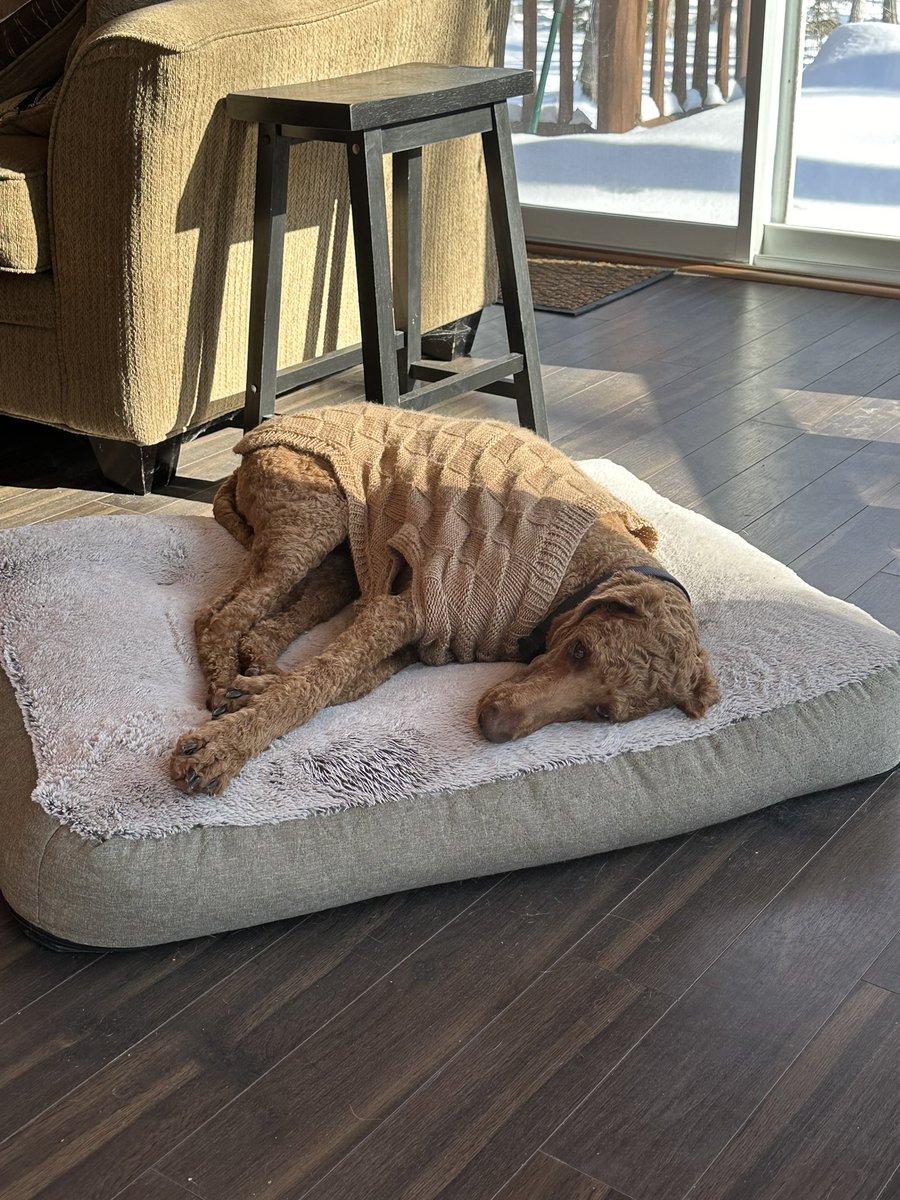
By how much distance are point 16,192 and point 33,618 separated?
40.3 inches

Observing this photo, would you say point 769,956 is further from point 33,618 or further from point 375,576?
point 33,618

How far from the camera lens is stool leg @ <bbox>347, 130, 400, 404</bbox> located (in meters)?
2.67

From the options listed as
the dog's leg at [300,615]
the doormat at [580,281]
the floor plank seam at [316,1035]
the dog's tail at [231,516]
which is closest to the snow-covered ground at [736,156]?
the doormat at [580,281]

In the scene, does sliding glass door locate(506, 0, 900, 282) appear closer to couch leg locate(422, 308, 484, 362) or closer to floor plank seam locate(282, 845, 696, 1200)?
couch leg locate(422, 308, 484, 362)

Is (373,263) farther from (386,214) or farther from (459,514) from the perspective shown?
(459,514)

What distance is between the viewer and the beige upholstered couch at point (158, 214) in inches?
103

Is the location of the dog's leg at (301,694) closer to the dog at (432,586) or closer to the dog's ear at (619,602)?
the dog at (432,586)

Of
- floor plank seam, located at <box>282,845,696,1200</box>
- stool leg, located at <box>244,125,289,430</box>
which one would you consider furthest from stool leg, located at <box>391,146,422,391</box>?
floor plank seam, located at <box>282,845,696,1200</box>

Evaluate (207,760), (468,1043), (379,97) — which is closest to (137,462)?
(379,97)

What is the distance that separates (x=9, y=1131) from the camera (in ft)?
4.51

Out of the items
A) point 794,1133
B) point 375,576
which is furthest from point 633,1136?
point 375,576

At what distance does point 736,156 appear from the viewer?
14.9ft

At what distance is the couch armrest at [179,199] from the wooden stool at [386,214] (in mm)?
73

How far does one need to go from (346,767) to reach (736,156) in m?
3.42
